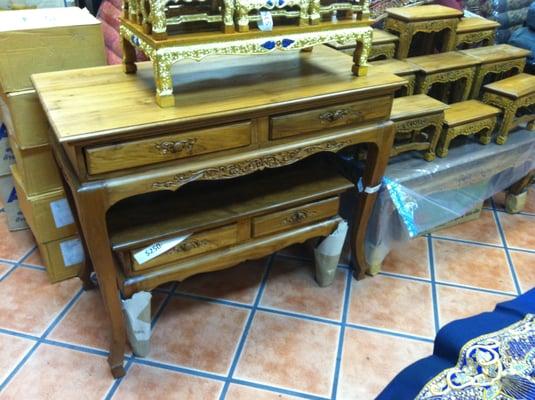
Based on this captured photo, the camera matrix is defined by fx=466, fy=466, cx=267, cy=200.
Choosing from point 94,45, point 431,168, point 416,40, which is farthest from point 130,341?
point 416,40

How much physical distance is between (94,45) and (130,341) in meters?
0.91

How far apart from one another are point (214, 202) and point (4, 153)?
0.94 meters

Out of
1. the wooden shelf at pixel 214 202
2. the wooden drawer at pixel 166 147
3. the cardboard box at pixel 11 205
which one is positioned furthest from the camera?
the cardboard box at pixel 11 205

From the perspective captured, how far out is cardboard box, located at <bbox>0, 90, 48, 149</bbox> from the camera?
1367 mm

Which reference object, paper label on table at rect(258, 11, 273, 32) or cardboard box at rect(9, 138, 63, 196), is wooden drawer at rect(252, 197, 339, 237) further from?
cardboard box at rect(9, 138, 63, 196)

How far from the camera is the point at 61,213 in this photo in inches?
62.0

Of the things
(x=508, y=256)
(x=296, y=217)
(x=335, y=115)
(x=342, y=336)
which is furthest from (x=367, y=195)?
(x=508, y=256)

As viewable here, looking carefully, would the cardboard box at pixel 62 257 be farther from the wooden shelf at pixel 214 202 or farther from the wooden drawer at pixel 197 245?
the wooden drawer at pixel 197 245

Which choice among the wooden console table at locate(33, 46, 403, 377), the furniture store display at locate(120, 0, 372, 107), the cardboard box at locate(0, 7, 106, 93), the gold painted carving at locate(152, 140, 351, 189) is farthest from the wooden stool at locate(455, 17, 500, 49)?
the cardboard box at locate(0, 7, 106, 93)

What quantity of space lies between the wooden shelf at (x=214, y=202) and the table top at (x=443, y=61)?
561mm

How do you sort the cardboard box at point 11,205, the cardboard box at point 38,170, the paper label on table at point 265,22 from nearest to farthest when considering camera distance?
1. the paper label on table at point 265,22
2. the cardboard box at point 38,170
3. the cardboard box at point 11,205

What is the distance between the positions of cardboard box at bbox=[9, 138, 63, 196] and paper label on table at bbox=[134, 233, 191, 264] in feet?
1.65

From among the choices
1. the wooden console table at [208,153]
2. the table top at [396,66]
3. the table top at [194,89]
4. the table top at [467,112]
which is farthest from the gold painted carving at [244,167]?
the table top at [467,112]

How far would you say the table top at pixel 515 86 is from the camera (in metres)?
1.79
